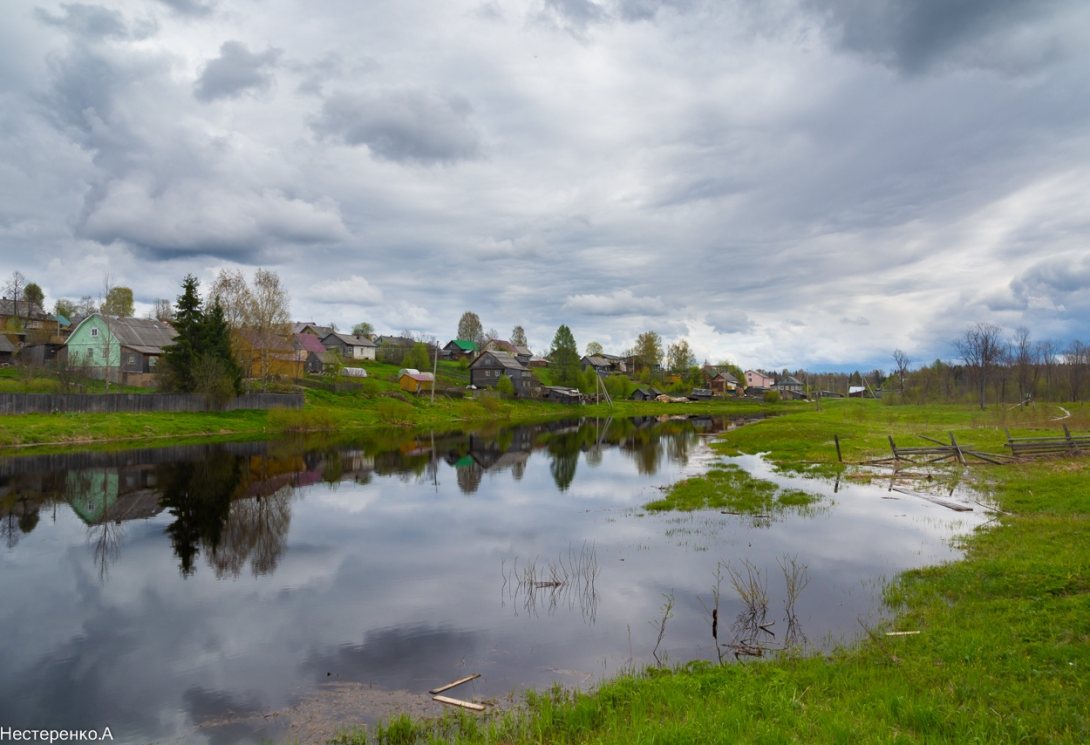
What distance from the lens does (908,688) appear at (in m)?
10.1

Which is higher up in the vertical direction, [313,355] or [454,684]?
[313,355]

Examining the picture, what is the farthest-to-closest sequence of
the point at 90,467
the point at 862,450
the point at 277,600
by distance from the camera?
the point at 862,450 < the point at 90,467 < the point at 277,600

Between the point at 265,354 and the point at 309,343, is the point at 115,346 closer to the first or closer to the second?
the point at 265,354

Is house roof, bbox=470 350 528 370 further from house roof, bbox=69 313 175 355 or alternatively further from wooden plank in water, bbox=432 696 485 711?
wooden plank in water, bbox=432 696 485 711

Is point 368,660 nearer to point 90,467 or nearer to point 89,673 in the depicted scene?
point 89,673

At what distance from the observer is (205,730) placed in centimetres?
1135

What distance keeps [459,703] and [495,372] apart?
123668 mm

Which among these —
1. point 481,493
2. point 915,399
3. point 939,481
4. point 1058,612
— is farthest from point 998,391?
point 1058,612

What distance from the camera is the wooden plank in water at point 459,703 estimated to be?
11547 millimetres

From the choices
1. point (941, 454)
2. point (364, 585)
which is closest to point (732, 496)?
point (364, 585)

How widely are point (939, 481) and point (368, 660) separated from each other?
33.6m

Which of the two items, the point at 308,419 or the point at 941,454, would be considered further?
the point at 308,419

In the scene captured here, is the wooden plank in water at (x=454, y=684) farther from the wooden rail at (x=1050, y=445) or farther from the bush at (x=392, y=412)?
the bush at (x=392, y=412)

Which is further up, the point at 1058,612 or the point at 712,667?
the point at 1058,612
